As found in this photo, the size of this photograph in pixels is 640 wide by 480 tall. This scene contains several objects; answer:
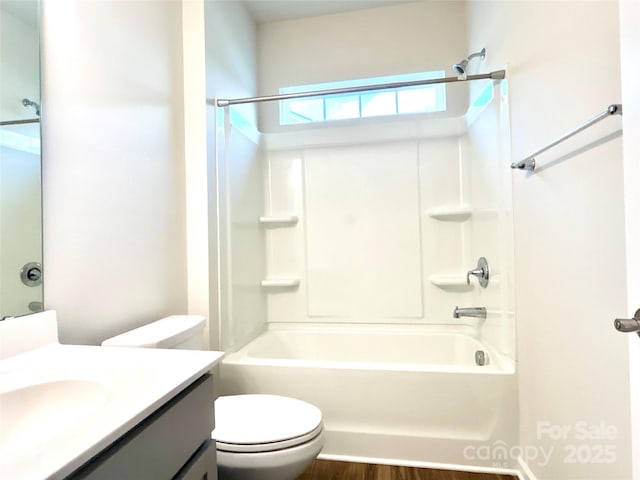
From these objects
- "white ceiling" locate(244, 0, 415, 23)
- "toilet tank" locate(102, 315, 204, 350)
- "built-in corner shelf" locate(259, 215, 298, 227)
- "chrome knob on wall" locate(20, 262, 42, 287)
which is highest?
"white ceiling" locate(244, 0, 415, 23)

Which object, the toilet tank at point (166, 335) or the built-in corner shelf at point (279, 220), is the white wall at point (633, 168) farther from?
the built-in corner shelf at point (279, 220)

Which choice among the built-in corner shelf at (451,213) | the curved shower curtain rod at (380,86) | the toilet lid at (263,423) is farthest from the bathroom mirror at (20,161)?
the built-in corner shelf at (451,213)

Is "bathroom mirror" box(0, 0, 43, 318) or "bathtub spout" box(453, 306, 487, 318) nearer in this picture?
"bathroom mirror" box(0, 0, 43, 318)

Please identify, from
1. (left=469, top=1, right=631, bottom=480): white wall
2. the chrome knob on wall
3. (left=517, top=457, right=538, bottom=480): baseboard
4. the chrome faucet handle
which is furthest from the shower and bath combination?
the chrome knob on wall

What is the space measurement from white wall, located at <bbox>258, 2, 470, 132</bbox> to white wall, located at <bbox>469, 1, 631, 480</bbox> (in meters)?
0.80

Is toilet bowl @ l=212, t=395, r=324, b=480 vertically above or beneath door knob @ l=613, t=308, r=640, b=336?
beneath

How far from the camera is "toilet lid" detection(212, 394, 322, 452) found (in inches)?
45.1

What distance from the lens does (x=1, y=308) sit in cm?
92

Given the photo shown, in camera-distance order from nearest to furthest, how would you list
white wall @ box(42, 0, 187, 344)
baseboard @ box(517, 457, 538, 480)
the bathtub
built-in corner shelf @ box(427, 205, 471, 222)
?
white wall @ box(42, 0, 187, 344), baseboard @ box(517, 457, 538, 480), the bathtub, built-in corner shelf @ box(427, 205, 471, 222)

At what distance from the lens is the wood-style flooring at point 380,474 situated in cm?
157

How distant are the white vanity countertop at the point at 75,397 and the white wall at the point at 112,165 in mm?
304

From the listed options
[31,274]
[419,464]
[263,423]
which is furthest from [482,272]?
[31,274]

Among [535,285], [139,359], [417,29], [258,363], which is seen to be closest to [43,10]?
[139,359]

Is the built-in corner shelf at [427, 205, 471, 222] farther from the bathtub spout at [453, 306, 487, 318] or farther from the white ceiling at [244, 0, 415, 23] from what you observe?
the white ceiling at [244, 0, 415, 23]
